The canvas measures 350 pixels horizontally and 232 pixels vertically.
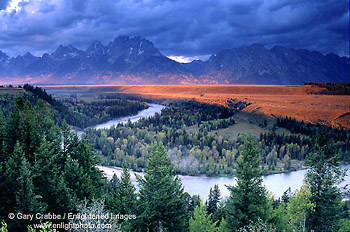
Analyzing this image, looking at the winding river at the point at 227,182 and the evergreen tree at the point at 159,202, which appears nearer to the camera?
the evergreen tree at the point at 159,202

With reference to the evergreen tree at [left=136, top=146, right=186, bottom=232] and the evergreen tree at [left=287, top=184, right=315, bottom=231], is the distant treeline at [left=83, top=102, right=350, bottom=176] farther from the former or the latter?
the evergreen tree at [left=287, top=184, right=315, bottom=231]

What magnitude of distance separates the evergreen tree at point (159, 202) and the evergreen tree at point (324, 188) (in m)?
10.2

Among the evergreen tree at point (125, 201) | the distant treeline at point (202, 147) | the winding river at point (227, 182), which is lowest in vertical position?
the winding river at point (227, 182)

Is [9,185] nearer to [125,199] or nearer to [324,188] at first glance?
[125,199]

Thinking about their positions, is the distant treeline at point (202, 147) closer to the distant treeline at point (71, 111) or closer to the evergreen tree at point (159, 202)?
the distant treeline at point (71, 111)

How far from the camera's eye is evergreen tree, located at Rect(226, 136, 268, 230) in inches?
744

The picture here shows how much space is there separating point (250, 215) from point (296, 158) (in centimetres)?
6076

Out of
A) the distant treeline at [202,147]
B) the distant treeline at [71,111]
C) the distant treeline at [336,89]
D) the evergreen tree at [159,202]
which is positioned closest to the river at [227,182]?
the distant treeline at [202,147]

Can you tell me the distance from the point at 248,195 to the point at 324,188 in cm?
613

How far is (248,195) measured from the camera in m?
18.9

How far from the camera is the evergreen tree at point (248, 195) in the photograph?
18.9 metres

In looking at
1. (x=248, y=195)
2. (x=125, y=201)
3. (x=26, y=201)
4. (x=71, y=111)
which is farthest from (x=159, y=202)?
(x=71, y=111)

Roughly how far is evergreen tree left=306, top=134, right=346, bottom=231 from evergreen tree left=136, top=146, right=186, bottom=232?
10218 mm

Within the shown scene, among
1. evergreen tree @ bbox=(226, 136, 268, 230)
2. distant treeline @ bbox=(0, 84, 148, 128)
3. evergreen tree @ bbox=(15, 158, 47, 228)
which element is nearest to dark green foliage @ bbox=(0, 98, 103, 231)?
evergreen tree @ bbox=(15, 158, 47, 228)
